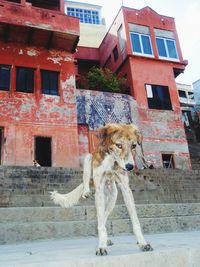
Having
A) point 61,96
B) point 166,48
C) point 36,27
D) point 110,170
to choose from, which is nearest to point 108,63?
point 166,48

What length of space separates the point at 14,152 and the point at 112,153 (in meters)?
11.4

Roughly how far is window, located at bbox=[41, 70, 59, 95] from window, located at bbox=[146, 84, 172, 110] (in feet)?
22.1

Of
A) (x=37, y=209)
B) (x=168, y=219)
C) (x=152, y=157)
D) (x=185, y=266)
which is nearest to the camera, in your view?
(x=185, y=266)

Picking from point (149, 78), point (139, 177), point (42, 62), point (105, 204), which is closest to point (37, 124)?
point (42, 62)

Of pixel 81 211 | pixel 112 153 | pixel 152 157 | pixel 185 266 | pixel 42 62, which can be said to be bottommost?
pixel 185 266

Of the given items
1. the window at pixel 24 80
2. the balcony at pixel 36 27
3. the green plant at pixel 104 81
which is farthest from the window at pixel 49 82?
the green plant at pixel 104 81

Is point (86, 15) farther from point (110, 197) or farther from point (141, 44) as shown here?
point (110, 197)

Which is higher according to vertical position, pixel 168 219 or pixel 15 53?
pixel 15 53

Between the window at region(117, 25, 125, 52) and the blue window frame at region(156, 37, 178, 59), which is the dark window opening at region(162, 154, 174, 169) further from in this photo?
the window at region(117, 25, 125, 52)

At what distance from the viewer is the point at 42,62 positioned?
49.7 feet

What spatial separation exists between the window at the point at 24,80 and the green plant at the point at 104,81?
4.74m

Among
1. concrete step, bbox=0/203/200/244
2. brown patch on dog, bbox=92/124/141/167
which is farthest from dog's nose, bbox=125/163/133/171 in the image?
concrete step, bbox=0/203/200/244

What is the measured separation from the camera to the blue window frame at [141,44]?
19453 millimetres

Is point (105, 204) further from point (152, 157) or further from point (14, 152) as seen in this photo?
point (152, 157)
